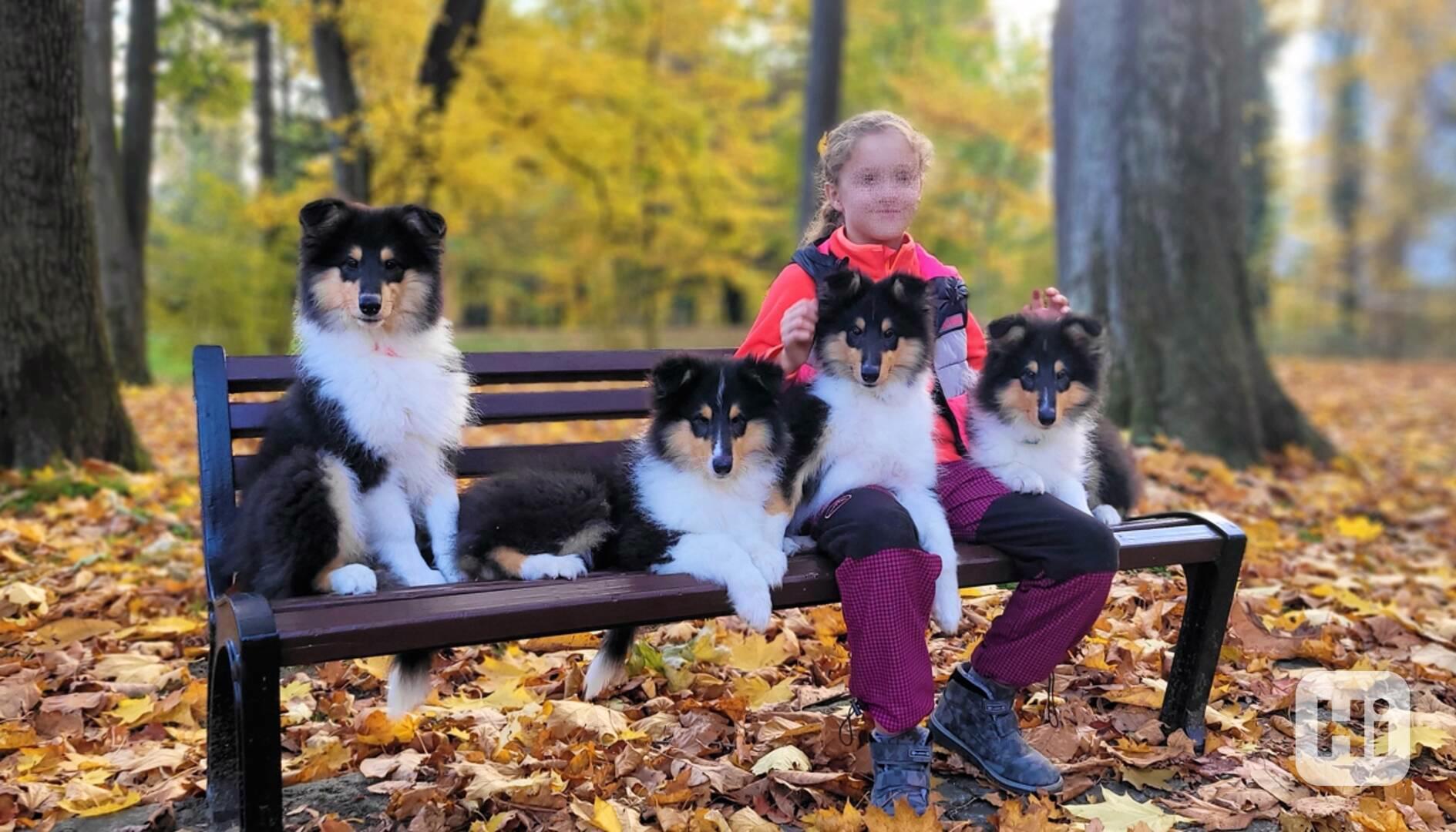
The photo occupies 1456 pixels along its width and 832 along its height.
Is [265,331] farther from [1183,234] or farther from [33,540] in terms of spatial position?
[1183,234]

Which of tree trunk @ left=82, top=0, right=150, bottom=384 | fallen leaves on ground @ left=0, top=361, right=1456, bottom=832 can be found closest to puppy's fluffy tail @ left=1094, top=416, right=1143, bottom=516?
fallen leaves on ground @ left=0, top=361, right=1456, bottom=832

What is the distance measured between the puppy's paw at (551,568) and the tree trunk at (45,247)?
4390 millimetres

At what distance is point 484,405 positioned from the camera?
152 inches

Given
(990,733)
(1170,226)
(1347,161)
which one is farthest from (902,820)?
(1347,161)

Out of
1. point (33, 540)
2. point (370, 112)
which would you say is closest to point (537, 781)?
A: point (33, 540)

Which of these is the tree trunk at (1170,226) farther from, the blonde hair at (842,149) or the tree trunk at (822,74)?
the tree trunk at (822,74)

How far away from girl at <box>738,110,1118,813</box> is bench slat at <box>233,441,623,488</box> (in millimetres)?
677

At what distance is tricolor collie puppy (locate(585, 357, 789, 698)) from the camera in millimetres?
3086

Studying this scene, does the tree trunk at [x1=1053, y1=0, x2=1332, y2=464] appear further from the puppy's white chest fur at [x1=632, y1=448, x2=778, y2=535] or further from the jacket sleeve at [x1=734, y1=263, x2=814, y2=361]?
the puppy's white chest fur at [x1=632, y1=448, x2=778, y2=535]

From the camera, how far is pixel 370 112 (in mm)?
14625

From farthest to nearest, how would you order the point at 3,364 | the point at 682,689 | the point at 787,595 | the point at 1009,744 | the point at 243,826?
the point at 3,364
the point at 682,689
the point at 1009,744
the point at 787,595
the point at 243,826

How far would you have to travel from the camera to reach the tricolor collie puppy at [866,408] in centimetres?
328

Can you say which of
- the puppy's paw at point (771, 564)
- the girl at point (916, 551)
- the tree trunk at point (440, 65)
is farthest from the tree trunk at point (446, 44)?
the puppy's paw at point (771, 564)

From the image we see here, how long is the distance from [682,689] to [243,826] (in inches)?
68.2
